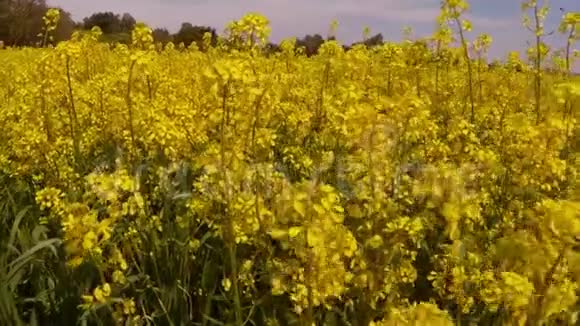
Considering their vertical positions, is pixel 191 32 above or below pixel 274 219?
above

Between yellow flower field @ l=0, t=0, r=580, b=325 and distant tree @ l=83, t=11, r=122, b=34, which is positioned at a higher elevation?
distant tree @ l=83, t=11, r=122, b=34

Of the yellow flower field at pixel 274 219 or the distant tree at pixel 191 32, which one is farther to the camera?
the distant tree at pixel 191 32

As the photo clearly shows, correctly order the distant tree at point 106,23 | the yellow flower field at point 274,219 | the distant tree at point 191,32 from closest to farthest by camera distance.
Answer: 1. the yellow flower field at point 274,219
2. the distant tree at point 191,32
3. the distant tree at point 106,23

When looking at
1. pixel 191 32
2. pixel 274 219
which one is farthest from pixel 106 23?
pixel 274 219

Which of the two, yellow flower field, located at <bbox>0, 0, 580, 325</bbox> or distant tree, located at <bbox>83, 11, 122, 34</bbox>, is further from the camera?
distant tree, located at <bbox>83, 11, 122, 34</bbox>

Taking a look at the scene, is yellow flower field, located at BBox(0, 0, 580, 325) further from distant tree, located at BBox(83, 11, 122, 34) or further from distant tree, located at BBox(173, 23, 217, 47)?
distant tree, located at BBox(83, 11, 122, 34)

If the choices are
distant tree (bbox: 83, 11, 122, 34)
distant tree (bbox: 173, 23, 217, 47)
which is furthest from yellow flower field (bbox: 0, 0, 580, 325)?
distant tree (bbox: 83, 11, 122, 34)

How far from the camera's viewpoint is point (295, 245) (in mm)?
1907

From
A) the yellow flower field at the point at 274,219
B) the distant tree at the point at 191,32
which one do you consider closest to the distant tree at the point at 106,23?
the distant tree at the point at 191,32

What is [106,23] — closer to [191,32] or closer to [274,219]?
[191,32]

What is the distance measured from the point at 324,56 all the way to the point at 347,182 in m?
2.63

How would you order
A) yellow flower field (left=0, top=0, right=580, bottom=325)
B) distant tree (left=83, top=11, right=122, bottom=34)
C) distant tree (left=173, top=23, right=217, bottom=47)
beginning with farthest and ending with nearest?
distant tree (left=83, top=11, right=122, bottom=34)
distant tree (left=173, top=23, right=217, bottom=47)
yellow flower field (left=0, top=0, right=580, bottom=325)

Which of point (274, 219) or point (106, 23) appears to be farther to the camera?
point (106, 23)

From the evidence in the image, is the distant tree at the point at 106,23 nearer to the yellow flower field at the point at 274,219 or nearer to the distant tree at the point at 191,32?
the distant tree at the point at 191,32
